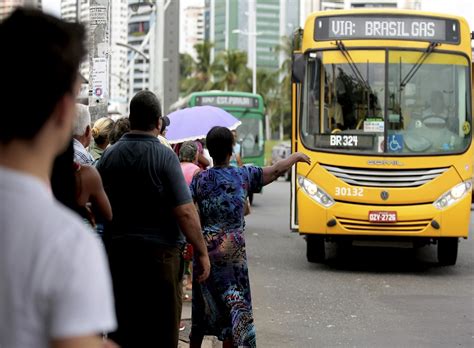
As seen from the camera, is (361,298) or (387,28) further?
(387,28)

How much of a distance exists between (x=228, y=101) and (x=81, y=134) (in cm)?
2454

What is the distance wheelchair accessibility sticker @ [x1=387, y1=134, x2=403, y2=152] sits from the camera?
12.8m

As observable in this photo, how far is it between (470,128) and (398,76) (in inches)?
45.0

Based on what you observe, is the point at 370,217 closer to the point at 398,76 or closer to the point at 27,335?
the point at 398,76

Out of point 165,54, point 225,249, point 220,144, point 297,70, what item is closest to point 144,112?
point 220,144

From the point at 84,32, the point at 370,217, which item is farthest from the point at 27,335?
the point at 370,217

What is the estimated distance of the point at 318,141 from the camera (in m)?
13.0

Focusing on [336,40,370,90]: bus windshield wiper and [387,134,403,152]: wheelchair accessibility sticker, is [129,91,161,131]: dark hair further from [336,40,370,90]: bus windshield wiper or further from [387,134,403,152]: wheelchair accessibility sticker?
[336,40,370,90]: bus windshield wiper

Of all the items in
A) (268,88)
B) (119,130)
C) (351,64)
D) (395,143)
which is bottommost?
(268,88)

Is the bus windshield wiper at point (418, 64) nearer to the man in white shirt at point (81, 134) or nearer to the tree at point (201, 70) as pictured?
the man in white shirt at point (81, 134)

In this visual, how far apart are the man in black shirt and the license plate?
Answer: 7471 millimetres

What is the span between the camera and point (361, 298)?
10.9 meters

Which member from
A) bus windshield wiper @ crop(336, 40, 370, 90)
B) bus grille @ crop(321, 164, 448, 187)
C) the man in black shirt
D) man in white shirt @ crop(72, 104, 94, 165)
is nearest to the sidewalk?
the man in black shirt

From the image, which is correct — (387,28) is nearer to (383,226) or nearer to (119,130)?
(383,226)
